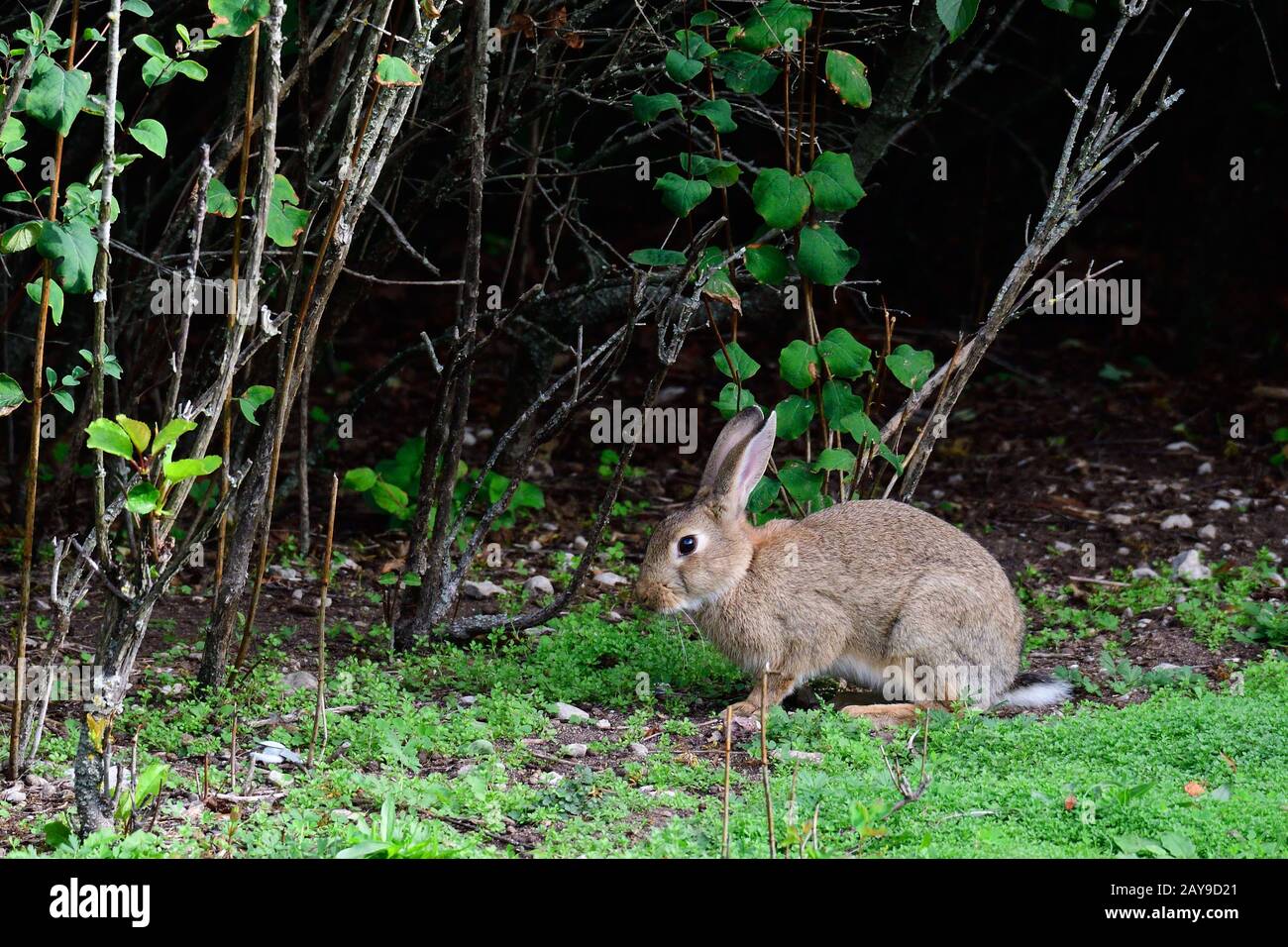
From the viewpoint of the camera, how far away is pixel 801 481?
702 cm

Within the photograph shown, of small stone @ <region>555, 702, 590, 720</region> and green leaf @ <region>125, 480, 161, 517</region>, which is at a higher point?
green leaf @ <region>125, 480, 161, 517</region>

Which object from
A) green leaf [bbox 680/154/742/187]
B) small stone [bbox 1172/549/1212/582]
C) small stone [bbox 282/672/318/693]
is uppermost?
green leaf [bbox 680/154/742/187]

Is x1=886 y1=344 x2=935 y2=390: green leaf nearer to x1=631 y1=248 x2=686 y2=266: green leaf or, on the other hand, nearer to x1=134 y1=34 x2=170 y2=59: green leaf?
x1=631 y1=248 x2=686 y2=266: green leaf

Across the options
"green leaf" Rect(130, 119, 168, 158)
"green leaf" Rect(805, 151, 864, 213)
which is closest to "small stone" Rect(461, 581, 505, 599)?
"green leaf" Rect(805, 151, 864, 213)

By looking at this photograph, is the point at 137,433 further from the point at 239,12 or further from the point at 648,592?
the point at 648,592

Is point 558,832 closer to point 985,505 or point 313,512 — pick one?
point 313,512

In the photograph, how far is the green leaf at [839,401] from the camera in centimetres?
661

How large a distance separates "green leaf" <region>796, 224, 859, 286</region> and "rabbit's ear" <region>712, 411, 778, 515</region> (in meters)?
0.63

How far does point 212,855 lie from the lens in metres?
4.21

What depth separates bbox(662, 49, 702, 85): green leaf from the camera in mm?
5910

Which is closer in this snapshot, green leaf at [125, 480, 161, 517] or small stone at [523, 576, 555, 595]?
green leaf at [125, 480, 161, 517]

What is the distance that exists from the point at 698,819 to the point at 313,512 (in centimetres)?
478

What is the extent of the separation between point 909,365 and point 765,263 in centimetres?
85

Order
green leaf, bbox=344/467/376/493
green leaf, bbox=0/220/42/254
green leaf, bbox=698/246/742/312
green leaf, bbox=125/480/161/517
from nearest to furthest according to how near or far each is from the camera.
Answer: green leaf, bbox=125/480/161/517 < green leaf, bbox=0/220/42/254 < green leaf, bbox=698/246/742/312 < green leaf, bbox=344/467/376/493
